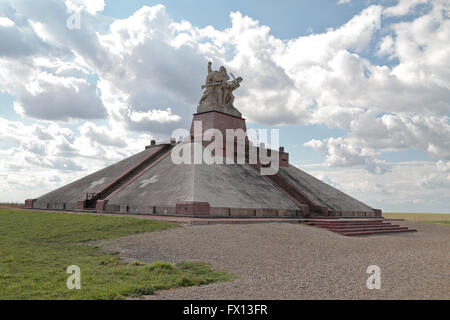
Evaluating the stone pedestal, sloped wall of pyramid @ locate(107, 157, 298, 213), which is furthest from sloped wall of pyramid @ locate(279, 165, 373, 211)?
the stone pedestal

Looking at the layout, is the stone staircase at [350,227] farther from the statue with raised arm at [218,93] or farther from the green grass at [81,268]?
the statue with raised arm at [218,93]

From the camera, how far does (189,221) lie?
1711 centimetres

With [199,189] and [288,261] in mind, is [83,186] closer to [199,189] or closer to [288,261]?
[199,189]

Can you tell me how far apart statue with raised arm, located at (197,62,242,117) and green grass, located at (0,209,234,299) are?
1953 cm

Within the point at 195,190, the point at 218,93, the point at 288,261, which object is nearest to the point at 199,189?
the point at 195,190

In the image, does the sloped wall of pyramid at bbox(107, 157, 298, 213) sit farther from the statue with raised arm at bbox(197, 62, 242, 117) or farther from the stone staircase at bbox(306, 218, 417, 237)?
the statue with raised arm at bbox(197, 62, 242, 117)

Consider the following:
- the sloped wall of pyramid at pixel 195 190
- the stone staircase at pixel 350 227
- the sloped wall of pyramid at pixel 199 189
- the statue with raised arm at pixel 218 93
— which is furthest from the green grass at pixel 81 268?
the statue with raised arm at pixel 218 93

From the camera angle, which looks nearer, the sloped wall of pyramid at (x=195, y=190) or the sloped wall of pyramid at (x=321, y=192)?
the sloped wall of pyramid at (x=195, y=190)

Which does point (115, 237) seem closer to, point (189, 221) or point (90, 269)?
point (189, 221)

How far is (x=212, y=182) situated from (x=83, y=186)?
12752mm

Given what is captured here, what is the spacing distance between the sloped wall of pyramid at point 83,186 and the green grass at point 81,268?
1225 cm

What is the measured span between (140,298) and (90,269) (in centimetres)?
A: 270

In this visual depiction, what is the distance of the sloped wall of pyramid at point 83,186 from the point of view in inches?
1108
